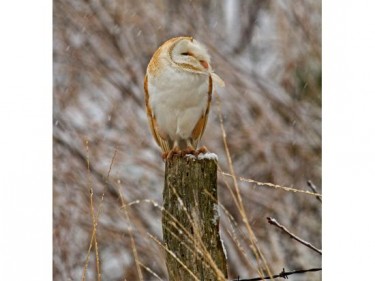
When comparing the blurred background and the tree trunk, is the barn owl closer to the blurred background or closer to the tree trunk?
the blurred background

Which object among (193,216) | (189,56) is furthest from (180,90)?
(193,216)

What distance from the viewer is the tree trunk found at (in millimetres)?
2020

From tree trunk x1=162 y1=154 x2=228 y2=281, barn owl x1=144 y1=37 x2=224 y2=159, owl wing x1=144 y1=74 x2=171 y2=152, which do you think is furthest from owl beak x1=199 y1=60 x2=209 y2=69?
tree trunk x1=162 y1=154 x2=228 y2=281

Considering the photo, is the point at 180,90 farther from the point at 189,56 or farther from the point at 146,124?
the point at 146,124

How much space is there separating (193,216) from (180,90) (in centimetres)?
53

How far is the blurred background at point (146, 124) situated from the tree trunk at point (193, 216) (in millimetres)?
394

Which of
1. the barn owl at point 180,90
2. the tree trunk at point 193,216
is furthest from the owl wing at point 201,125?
the tree trunk at point 193,216

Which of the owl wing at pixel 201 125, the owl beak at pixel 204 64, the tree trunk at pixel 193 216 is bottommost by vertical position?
the tree trunk at pixel 193 216

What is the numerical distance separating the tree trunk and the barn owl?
372 millimetres

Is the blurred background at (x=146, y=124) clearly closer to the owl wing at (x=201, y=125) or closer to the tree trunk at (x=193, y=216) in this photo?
the owl wing at (x=201, y=125)

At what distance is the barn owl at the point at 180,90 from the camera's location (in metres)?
2.44

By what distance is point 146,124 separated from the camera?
2.65 metres
